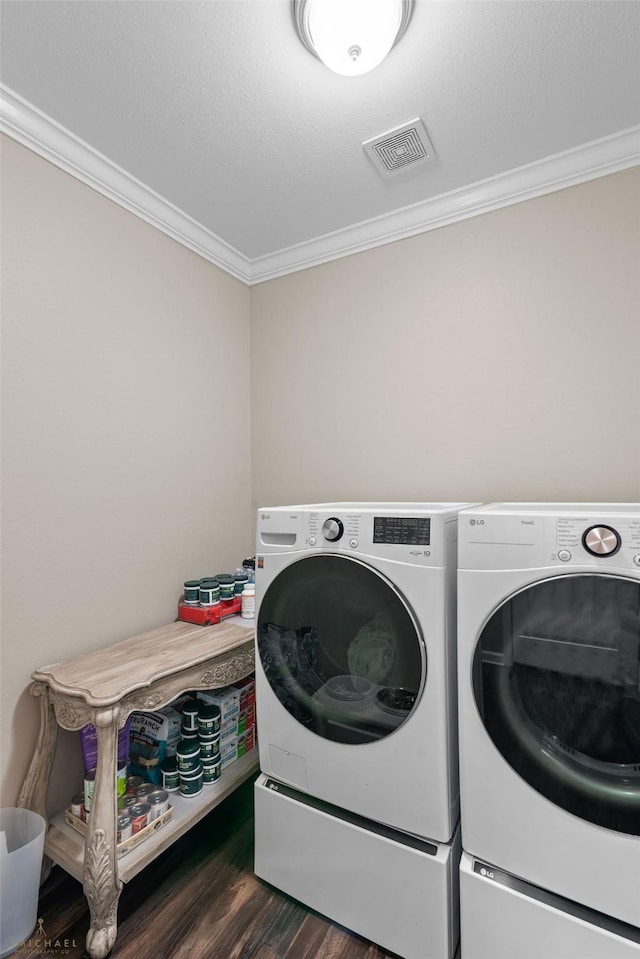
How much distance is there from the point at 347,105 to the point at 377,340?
875 millimetres

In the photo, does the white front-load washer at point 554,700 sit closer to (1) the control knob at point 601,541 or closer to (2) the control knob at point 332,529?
(1) the control knob at point 601,541

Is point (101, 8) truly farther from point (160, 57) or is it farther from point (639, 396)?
point (639, 396)

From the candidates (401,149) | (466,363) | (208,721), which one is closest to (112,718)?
(208,721)

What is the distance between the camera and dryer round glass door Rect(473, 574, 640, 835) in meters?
0.99

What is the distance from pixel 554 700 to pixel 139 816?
1.22 meters

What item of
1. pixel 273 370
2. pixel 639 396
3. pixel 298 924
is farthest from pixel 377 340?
pixel 298 924

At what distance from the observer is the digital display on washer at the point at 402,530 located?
4.04ft

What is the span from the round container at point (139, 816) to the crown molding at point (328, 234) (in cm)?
210

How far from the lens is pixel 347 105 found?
1465 mm

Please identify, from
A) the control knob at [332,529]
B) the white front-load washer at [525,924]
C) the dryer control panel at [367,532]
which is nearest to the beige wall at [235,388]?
the dryer control panel at [367,532]

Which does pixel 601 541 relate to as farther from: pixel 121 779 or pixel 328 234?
pixel 328 234

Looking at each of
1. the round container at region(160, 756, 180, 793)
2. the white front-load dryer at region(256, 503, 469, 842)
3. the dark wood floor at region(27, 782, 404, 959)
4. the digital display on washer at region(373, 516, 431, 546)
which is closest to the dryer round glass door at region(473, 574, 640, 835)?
the white front-load dryer at region(256, 503, 469, 842)

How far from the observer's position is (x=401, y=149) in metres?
1.66

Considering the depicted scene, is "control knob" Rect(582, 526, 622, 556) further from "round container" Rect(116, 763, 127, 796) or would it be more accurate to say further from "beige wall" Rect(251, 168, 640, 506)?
"round container" Rect(116, 763, 127, 796)
